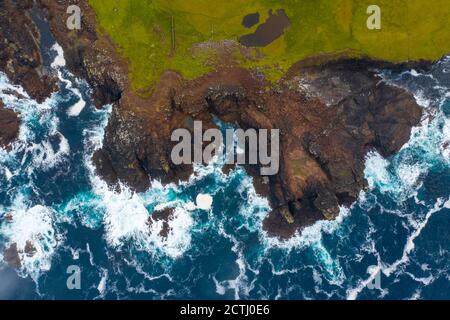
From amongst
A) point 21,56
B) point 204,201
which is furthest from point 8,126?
point 204,201

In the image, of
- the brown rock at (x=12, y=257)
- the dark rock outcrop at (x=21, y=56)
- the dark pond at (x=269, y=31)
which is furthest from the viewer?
the dark rock outcrop at (x=21, y=56)

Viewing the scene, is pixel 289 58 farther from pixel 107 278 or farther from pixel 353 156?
pixel 107 278

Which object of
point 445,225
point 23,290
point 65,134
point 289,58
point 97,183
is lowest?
point 23,290

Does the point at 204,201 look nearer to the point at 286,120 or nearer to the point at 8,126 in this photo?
the point at 286,120

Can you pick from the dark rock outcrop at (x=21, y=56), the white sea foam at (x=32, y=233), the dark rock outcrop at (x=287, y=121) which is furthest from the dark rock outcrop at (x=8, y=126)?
the dark rock outcrop at (x=287, y=121)

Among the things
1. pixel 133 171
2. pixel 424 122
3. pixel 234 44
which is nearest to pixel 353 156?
pixel 424 122

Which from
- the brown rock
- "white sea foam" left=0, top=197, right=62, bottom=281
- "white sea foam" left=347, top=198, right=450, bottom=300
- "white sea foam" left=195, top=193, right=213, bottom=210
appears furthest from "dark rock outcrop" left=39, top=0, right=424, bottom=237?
the brown rock

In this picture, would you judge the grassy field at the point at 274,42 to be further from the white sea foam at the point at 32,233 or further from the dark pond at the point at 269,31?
the white sea foam at the point at 32,233
